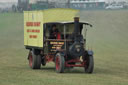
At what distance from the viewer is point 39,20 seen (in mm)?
21000

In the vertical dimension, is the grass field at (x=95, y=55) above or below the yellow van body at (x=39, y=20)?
below

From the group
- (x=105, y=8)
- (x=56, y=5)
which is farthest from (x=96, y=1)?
(x=56, y=5)

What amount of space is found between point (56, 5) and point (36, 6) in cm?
277

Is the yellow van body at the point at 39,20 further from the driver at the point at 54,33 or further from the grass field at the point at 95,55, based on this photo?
the grass field at the point at 95,55

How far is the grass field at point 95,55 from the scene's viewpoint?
16266 mm

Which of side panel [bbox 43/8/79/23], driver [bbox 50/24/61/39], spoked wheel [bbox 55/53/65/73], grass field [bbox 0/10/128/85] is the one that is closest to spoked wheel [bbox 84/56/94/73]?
grass field [bbox 0/10/128/85]

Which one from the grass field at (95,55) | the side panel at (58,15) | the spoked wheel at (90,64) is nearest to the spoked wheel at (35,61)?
the grass field at (95,55)

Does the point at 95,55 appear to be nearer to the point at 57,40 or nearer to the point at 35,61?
the point at 35,61

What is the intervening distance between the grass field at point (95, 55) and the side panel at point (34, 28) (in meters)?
1.24

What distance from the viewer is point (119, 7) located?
70375 millimetres

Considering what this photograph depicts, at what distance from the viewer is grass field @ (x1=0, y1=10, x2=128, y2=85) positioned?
53.4ft

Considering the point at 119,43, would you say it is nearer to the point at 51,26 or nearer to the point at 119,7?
the point at 51,26

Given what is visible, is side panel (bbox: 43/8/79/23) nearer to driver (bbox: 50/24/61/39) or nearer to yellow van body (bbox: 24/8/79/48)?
yellow van body (bbox: 24/8/79/48)

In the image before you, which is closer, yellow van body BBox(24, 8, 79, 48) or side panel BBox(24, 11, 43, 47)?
yellow van body BBox(24, 8, 79, 48)
